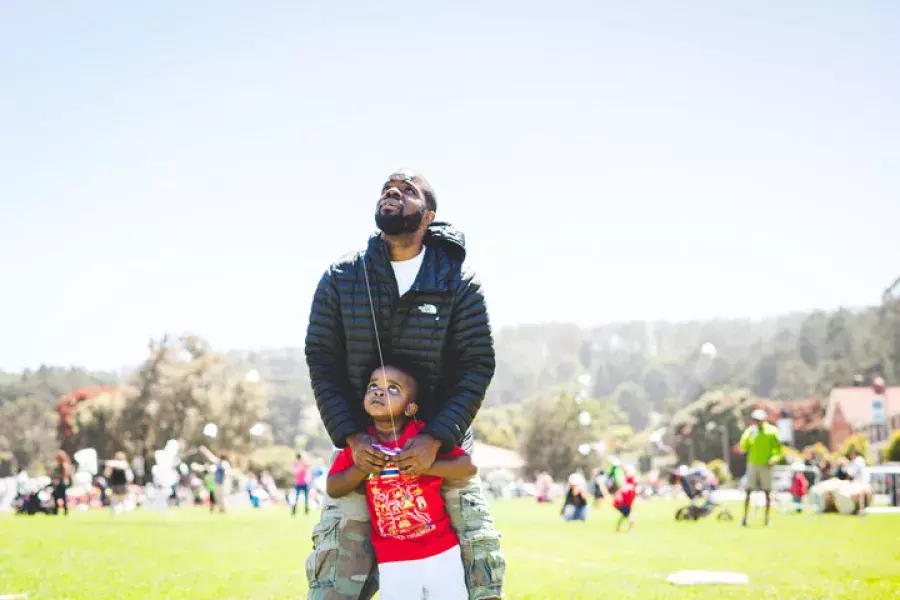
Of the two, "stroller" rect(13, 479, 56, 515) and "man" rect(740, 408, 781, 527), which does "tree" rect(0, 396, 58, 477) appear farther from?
"man" rect(740, 408, 781, 527)

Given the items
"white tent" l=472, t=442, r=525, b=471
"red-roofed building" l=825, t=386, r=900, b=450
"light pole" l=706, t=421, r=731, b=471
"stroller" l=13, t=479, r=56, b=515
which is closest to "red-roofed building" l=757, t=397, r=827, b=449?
"red-roofed building" l=825, t=386, r=900, b=450

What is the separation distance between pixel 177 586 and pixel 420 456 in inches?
243

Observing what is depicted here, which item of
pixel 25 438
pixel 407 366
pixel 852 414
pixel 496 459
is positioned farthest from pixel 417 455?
pixel 25 438

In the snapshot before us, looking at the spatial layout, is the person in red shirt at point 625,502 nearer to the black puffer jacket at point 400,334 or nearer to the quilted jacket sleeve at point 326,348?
the black puffer jacket at point 400,334

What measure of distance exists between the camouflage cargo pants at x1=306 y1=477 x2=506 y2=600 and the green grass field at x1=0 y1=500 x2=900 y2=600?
13.1 feet

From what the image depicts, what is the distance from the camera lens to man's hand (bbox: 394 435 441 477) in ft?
15.9

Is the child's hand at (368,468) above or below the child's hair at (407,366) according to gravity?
below

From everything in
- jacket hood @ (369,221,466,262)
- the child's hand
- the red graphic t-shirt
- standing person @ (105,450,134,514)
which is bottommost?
standing person @ (105,450,134,514)

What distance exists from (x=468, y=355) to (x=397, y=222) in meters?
0.80

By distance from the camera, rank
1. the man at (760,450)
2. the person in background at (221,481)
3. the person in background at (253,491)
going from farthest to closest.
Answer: the person in background at (253,491) < the person in background at (221,481) < the man at (760,450)

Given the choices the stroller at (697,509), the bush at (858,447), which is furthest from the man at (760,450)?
the bush at (858,447)

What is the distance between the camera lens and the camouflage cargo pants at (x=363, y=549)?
16.8 ft

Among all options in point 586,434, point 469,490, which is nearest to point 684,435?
point 586,434

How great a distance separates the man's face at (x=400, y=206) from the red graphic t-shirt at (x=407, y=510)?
1.04 m
